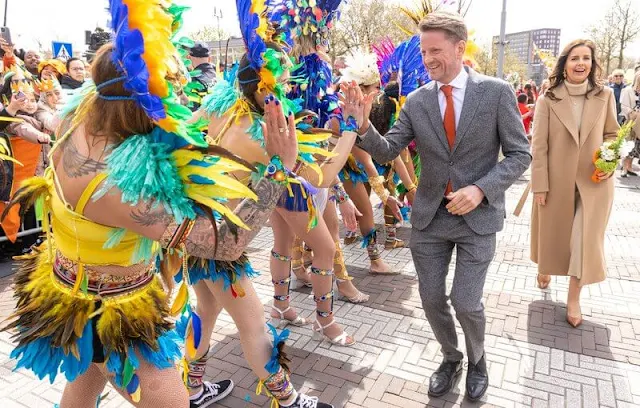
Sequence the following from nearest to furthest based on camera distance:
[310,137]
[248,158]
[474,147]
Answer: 1. [310,137]
2. [248,158]
3. [474,147]

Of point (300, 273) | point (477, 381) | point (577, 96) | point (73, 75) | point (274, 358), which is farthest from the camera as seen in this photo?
point (73, 75)

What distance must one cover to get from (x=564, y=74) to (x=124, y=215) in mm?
3331

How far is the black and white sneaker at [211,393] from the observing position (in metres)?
2.77

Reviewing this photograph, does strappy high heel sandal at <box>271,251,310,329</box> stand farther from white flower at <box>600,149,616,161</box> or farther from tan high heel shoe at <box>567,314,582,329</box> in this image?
white flower at <box>600,149,616,161</box>

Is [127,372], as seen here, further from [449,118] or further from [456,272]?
[449,118]

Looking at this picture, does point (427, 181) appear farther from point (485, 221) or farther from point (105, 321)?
point (105, 321)

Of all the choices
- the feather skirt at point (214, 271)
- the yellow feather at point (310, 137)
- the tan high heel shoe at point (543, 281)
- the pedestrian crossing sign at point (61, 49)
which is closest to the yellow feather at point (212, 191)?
the yellow feather at point (310, 137)

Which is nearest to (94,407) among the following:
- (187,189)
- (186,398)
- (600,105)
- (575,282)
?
(186,398)

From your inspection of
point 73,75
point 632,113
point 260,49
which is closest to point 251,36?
point 260,49

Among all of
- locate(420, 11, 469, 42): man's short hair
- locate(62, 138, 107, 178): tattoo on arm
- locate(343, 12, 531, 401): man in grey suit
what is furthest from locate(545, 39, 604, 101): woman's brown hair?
locate(62, 138, 107, 178): tattoo on arm

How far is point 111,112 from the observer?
153cm

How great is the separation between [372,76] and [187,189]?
3.60 meters

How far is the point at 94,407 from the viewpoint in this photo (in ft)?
6.35

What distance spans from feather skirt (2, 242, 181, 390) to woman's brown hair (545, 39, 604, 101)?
3.21 meters
